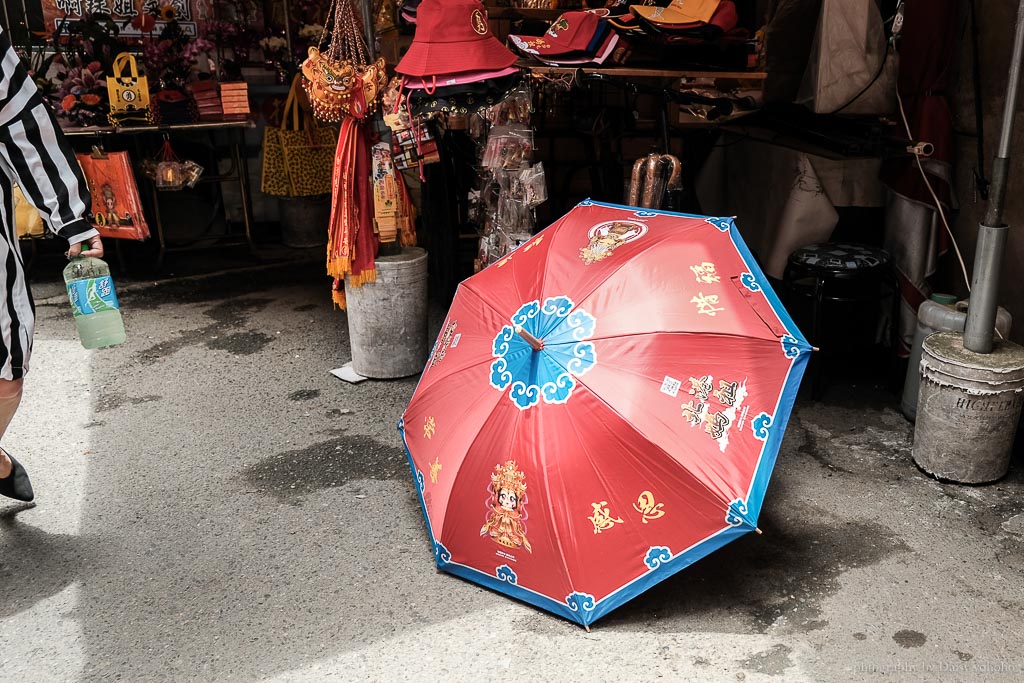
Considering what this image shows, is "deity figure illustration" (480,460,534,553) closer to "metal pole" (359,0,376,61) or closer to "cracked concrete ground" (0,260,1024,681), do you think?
"cracked concrete ground" (0,260,1024,681)

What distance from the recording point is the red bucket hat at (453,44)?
4234 millimetres

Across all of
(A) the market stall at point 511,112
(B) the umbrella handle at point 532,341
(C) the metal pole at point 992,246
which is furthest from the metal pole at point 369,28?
(C) the metal pole at point 992,246

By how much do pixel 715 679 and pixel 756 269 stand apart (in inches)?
53.4

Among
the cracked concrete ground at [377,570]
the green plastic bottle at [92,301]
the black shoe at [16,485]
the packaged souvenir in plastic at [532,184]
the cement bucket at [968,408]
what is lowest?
the cracked concrete ground at [377,570]

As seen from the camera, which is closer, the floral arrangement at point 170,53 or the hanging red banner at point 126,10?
the floral arrangement at point 170,53

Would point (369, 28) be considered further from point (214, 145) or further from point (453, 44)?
point (214, 145)

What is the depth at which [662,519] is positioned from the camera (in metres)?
2.64

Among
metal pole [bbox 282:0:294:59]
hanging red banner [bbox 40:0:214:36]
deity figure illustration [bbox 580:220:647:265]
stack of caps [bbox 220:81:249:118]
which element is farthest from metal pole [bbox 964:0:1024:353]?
hanging red banner [bbox 40:0:214:36]

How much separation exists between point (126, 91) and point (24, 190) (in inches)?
166

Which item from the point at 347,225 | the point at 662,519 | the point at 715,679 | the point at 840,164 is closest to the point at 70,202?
the point at 347,225

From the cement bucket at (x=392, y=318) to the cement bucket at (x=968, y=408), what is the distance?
2.64m

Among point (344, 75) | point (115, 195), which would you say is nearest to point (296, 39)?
point (115, 195)

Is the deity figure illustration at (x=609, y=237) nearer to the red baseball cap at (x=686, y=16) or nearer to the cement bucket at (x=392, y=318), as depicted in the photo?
the cement bucket at (x=392, y=318)

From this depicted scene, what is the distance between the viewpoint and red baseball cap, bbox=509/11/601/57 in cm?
492
